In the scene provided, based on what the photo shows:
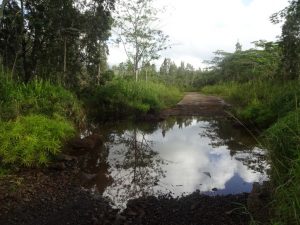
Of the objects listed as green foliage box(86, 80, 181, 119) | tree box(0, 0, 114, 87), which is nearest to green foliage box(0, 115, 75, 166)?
tree box(0, 0, 114, 87)

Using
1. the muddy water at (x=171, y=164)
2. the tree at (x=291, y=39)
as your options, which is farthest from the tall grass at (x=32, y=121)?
the tree at (x=291, y=39)

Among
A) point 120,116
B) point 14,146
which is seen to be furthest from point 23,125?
point 120,116

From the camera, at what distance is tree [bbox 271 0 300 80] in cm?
1104

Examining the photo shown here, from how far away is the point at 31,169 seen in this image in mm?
5531

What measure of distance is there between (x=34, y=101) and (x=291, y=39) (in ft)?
32.3

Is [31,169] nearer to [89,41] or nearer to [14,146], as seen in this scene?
[14,146]

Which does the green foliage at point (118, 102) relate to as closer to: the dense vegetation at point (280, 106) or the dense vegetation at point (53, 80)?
the dense vegetation at point (53, 80)

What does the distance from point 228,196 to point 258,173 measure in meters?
1.53

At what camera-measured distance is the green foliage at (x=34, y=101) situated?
263 inches

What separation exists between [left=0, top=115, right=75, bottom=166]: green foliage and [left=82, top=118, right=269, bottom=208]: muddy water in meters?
0.83

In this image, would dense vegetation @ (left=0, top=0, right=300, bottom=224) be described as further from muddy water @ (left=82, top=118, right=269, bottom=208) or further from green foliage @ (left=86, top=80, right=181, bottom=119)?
muddy water @ (left=82, top=118, right=269, bottom=208)

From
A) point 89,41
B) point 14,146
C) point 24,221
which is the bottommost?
point 24,221

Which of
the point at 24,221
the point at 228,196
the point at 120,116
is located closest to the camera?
the point at 24,221

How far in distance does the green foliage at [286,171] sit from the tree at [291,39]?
8349 mm
